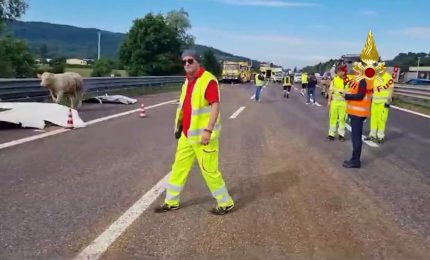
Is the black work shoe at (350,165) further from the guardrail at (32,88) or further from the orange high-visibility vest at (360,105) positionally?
the guardrail at (32,88)

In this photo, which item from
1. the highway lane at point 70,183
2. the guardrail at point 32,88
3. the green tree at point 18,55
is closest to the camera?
the highway lane at point 70,183

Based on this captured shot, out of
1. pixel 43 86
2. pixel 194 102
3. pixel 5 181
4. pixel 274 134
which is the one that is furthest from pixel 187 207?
pixel 43 86

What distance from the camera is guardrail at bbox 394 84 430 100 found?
24.4m

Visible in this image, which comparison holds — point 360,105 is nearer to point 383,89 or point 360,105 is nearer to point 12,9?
point 383,89

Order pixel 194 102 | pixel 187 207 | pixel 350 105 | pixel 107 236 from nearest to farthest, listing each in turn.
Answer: pixel 107 236 → pixel 194 102 → pixel 187 207 → pixel 350 105

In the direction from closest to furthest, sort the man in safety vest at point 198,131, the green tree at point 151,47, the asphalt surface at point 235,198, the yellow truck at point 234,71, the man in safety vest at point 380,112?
the asphalt surface at point 235,198 < the man in safety vest at point 198,131 < the man in safety vest at point 380,112 < the yellow truck at point 234,71 < the green tree at point 151,47

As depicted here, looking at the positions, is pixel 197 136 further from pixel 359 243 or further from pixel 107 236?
pixel 359 243

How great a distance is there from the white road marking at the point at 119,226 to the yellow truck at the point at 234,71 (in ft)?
190

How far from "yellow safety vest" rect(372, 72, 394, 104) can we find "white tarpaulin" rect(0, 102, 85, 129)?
23.0 ft

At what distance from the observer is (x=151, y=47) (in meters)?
84.7

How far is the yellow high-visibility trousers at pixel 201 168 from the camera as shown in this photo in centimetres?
545

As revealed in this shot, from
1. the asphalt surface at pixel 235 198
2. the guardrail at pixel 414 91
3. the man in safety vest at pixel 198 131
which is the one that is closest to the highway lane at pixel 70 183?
the asphalt surface at pixel 235 198

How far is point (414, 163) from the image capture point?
916cm

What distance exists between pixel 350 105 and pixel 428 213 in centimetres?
328
